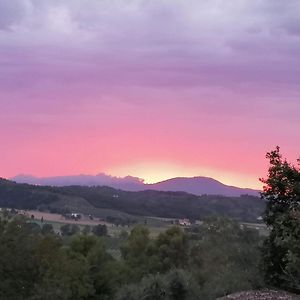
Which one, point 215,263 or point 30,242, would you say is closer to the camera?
point 30,242

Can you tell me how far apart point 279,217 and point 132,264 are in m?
43.9

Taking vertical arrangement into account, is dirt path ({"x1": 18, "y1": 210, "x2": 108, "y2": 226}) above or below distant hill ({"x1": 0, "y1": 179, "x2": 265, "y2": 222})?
below

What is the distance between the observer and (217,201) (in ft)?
435

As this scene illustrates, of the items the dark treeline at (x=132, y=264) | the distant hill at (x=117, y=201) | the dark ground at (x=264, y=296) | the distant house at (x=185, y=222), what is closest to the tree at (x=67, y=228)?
the distant hill at (x=117, y=201)

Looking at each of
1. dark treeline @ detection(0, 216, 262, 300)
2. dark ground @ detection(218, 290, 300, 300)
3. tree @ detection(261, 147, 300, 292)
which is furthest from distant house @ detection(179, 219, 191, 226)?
dark ground @ detection(218, 290, 300, 300)

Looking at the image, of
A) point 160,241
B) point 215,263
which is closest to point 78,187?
point 160,241

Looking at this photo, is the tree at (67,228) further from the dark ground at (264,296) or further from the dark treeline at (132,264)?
the dark ground at (264,296)

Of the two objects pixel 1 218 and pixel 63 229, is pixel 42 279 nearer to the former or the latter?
pixel 1 218

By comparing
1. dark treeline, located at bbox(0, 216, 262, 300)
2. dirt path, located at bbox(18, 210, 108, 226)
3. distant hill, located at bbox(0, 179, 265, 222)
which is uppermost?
distant hill, located at bbox(0, 179, 265, 222)

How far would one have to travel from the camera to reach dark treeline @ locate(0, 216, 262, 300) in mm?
35969

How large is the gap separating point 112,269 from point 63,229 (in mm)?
62747

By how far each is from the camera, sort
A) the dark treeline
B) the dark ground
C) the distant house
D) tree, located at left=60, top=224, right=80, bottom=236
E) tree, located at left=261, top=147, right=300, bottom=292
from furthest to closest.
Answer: tree, located at left=60, top=224, right=80, bottom=236 → the distant house → the dark treeline → tree, located at left=261, top=147, right=300, bottom=292 → the dark ground

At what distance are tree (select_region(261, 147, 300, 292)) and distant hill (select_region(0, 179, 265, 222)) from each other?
317 feet

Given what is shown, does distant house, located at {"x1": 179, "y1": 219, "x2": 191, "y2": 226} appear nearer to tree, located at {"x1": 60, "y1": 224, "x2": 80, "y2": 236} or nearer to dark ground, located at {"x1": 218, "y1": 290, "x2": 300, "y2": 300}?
tree, located at {"x1": 60, "y1": 224, "x2": 80, "y2": 236}
